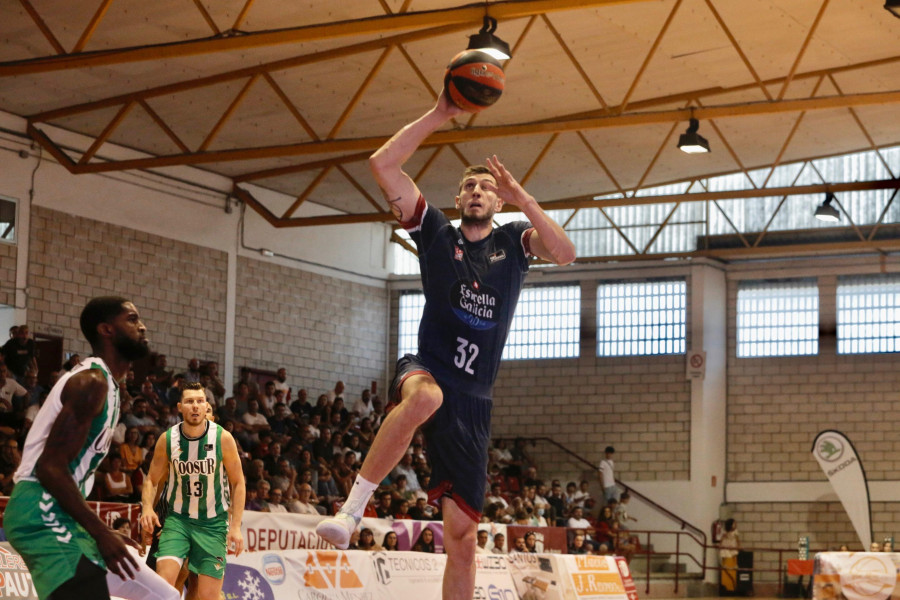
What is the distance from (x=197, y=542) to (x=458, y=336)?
3380 mm

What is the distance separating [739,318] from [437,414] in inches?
887

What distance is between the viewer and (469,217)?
635 centimetres

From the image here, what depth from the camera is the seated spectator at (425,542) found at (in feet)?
52.2

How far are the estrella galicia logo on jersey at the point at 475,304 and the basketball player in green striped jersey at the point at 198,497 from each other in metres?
3.35

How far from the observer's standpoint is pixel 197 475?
8.77 metres

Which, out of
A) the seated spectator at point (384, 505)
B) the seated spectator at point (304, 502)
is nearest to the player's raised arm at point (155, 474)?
the seated spectator at point (304, 502)

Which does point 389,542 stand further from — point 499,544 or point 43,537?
point 43,537

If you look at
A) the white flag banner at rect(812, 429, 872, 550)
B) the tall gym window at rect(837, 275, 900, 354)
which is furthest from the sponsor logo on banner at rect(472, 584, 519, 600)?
the tall gym window at rect(837, 275, 900, 354)

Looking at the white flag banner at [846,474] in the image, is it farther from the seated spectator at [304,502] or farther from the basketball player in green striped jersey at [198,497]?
the basketball player in green striped jersey at [198,497]

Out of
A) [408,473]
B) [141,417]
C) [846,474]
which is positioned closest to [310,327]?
[408,473]

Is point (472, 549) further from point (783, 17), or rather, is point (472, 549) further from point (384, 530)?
point (783, 17)

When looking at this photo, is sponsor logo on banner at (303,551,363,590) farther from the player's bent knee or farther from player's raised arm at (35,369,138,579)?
player's raised arm at (35,369,138,579)

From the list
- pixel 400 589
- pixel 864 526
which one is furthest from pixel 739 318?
pixel 400 589

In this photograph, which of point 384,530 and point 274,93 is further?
point 274,93
